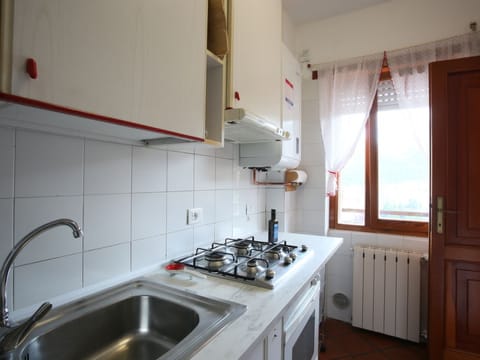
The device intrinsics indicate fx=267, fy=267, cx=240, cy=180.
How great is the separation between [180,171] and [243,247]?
22.3 inches

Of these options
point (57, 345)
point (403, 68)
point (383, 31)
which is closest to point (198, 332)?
point (57, 345)

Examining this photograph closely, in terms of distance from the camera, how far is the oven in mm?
1062

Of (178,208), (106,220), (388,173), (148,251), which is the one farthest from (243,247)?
(388,173)

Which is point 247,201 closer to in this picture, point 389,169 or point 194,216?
point 194,216

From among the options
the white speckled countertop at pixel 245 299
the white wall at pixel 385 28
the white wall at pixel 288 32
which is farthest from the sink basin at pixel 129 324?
the white wall at pixel 385 28

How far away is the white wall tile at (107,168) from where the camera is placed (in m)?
1.00

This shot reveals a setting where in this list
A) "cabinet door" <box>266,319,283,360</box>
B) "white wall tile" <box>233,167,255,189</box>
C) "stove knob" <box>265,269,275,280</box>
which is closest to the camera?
"cabinet door" <box>266,319,283,360</box>

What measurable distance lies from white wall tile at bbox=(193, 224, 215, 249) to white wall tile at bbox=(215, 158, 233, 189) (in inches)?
10.7

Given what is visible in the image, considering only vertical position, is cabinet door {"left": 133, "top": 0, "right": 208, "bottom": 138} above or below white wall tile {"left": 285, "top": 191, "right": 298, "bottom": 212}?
above

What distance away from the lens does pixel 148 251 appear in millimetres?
1244

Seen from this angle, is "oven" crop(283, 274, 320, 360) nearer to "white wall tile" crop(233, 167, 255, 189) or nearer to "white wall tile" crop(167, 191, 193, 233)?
"white wall tile" crop(167, 191, 193, 233)

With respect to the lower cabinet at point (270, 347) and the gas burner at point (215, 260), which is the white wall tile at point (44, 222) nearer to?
the gas burner at point (215, 260)

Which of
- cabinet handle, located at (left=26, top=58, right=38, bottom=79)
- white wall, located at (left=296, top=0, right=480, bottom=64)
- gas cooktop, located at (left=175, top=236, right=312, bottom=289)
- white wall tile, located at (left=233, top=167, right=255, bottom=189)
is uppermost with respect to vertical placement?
white wall, located at (left=296, top=0, right=480, bottom=64)

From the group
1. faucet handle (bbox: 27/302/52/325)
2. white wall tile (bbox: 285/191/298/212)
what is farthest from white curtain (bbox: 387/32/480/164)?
faucet handle (bbox: 27/302/52/325)
